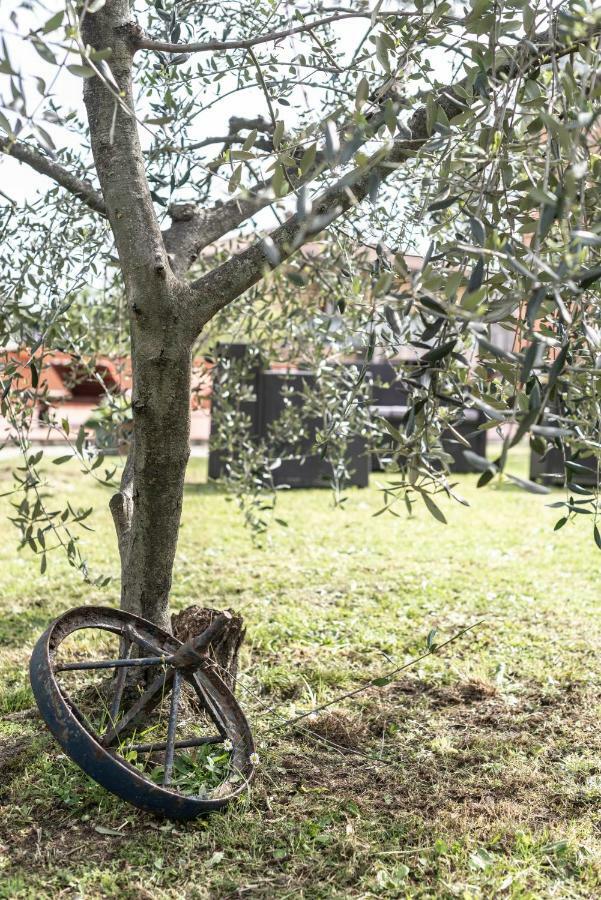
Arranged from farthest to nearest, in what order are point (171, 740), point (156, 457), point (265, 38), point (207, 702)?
point (156, 457), point (207, 702), point (171, 740), point (265, 38)

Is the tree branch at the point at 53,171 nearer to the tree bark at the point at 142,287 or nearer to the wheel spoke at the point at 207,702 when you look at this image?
the tree bark at the point at 142,287

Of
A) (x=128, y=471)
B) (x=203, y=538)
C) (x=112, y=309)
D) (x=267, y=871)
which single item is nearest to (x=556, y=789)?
(x=267, y=871)

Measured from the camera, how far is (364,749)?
3.14m

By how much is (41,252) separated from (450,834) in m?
2.83

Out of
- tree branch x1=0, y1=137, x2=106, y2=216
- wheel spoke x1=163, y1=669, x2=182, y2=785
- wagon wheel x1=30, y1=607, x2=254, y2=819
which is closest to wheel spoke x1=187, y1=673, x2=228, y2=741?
wagon wheel x1=30, y1=607, x2=254, y2=819

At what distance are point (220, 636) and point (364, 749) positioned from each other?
2.23ft

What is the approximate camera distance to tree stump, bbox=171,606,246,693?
3.32m

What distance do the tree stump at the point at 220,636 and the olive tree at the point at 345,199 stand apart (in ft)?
0.87

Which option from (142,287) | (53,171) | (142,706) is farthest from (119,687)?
(53,171)

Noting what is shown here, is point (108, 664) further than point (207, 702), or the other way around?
point (207, 702)

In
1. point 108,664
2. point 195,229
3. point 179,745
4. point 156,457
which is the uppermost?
point 195,229

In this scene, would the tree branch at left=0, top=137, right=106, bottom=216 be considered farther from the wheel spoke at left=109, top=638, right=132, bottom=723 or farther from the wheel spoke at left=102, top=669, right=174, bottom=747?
the wheel spoke at left=102, top=669, right=174, bottom=747

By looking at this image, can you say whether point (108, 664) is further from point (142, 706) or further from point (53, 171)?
point (53, 171)

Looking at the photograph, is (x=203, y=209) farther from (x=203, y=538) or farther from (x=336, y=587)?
(x=203, y=538)
